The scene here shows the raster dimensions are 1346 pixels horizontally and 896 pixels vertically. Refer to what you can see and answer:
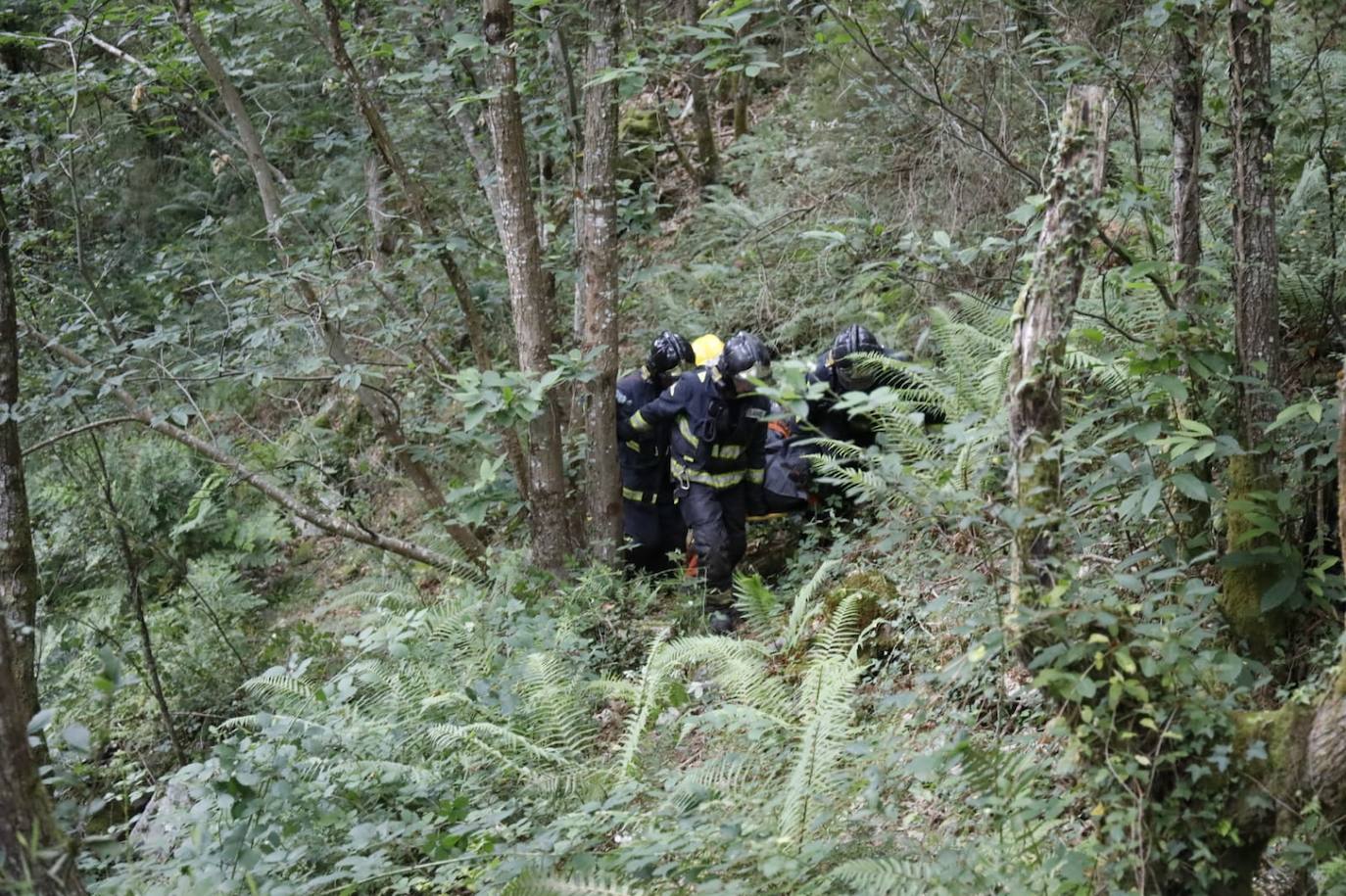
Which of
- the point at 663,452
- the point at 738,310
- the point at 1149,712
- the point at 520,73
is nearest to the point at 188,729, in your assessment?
the point at 663,452

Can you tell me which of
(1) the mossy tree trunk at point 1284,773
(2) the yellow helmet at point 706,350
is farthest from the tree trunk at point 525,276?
(1) the mossy tree trunk at point 1284,773

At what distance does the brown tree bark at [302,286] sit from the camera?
6538mm

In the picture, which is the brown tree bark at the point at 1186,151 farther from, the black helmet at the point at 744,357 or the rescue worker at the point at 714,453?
the rescue worker at the point at 714,453

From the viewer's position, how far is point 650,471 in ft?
26.3

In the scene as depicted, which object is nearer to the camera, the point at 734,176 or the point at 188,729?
the point at 188,729

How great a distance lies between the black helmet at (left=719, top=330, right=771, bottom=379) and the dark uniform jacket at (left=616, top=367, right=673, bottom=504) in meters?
0.96

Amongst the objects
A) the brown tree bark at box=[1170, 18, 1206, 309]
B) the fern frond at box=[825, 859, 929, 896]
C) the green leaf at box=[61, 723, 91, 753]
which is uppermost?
the brown tree bark at box=[1170, 18, 1206, 309]

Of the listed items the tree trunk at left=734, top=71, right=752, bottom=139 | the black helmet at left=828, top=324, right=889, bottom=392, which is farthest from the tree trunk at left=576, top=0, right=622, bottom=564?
the tree trunk at left=734, top=71, right=752, bottom=139

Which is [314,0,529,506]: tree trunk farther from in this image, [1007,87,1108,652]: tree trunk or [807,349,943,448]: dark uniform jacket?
[1007,87,1108,652]: tree trunk

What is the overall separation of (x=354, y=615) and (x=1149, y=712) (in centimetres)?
775

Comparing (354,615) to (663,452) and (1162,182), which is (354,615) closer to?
(663,452)

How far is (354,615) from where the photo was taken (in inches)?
360

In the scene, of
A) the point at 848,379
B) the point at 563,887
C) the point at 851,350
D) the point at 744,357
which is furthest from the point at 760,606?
the point at 563,887

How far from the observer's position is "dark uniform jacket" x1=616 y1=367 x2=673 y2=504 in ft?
25.6
